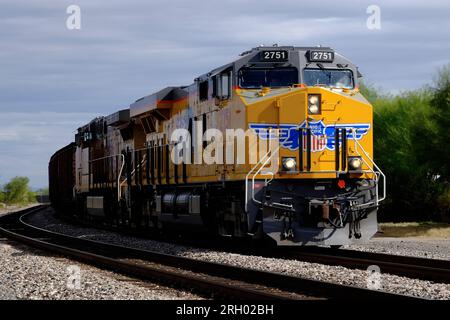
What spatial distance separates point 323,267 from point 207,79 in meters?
6.22

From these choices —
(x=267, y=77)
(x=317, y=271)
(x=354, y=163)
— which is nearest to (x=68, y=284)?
(x=317, y=271)

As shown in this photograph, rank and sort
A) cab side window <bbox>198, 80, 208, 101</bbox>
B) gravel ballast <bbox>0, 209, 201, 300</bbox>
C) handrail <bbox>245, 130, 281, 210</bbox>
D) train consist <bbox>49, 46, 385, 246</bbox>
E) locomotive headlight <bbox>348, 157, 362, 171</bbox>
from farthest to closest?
cab side window <bbox>198, 80, 208, 101</bbox> → locomotive headlight <bbox>348, 157, 362, 171</bbox> → train consist <bbox>49, 46, 385, 246</bbox> → handrail <bbox>245, 130, 281, 210</bbox> → gravel ballast <bbox>0, 209, 201, 300</bbox>

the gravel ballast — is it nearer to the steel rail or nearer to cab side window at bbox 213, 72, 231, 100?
the steel rail

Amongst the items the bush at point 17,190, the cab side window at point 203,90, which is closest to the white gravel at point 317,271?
the cab side window at point 203,90

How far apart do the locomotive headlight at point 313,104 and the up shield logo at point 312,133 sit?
25 cm

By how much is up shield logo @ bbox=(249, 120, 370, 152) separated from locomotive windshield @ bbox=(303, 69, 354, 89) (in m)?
0.94

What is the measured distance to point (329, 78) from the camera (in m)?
18.0

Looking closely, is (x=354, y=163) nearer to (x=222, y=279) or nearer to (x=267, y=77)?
(x=267, y=77)

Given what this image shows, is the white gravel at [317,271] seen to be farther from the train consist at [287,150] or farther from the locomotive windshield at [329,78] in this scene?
the locomotive windshield at [329,78]

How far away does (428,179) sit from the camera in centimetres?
4522

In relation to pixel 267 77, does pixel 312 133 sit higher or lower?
lower

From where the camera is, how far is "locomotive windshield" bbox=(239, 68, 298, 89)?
1775 cm

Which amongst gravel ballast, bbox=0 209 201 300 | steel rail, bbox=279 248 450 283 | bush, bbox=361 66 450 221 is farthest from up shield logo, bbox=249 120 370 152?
bush, bbox=361 66 450 221

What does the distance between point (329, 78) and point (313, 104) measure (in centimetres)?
94
